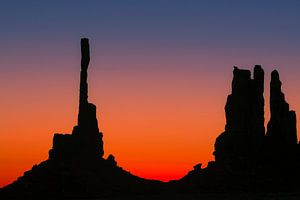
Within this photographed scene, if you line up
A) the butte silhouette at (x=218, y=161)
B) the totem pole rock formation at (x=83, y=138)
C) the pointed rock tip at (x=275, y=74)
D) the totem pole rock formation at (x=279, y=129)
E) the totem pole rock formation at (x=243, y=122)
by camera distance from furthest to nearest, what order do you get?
the pointed rock tip at (x=275, y=74) → the totem pole rock formation at (x=83, y=138) → the totem pole rock formation at (x=279, y=129) → the totem pole rock formation at (x=243, y=122) → the butte silhouette at (x=218, y=161)

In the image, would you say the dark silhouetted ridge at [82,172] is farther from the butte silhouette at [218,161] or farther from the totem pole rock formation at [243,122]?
the totem pole rock formation at [243,122]

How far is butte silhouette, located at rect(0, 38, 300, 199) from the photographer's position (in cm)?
14000

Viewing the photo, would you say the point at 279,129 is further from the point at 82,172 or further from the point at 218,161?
the point at 82,172

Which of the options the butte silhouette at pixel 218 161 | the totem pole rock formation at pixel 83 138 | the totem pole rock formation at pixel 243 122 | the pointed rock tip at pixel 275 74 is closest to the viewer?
the butte silhouette at pixel 218 161

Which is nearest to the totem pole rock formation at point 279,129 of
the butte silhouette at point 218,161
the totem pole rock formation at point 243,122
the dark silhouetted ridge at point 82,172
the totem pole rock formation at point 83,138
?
the butte silhouette at point 218,161

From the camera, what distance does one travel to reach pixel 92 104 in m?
158

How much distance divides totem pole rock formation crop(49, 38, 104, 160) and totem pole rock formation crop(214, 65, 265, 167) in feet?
74.6

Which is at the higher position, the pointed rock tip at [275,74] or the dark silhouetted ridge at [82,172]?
the pointed rock tip at [275,74]

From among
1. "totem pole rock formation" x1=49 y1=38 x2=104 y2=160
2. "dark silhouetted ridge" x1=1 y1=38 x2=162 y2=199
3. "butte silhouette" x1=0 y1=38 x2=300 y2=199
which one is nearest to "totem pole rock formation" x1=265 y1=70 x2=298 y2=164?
"butte silhouette" x1=0 y1=38 x2=300 y2=199

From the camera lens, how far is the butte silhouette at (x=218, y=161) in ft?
459

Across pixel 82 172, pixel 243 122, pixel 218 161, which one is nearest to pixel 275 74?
pixel 243 122

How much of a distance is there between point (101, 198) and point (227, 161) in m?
27.2

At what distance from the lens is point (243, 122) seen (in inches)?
6033

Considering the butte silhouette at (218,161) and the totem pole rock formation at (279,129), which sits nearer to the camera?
the butte silhouette at (218,161)
